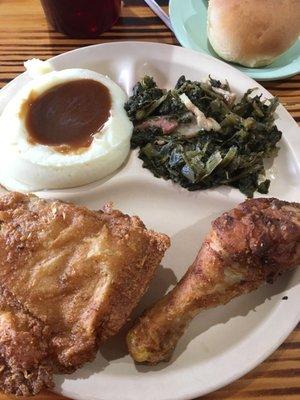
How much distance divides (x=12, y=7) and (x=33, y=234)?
241 cm

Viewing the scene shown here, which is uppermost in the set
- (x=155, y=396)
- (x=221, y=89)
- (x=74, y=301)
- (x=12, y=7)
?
(x=221, y=89)

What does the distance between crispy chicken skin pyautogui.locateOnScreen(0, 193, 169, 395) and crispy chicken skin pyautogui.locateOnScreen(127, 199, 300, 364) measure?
14cm

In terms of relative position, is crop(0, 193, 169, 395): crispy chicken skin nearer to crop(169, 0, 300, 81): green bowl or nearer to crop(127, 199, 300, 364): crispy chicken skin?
crop(127, 199, 300, 364): crispy chicken skin

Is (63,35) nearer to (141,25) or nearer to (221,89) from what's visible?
(141,25)

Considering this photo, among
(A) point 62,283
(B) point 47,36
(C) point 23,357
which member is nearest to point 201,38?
(B) point 47,36

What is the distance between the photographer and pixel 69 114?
264 centimetres

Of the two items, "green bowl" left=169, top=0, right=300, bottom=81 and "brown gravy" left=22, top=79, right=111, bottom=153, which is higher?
"green bowl" left=169, top=0, right=300, bottom=81

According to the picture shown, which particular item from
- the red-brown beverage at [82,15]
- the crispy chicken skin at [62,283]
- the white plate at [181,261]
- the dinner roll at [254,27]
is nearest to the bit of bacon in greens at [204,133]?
the white plate at [181,261]

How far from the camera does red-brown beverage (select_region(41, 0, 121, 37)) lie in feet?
10.3

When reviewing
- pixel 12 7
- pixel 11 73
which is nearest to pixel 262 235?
pixel 11 73

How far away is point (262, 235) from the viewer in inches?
78.4

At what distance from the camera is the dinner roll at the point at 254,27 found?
113 inches

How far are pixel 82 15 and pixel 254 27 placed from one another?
1.20 meters

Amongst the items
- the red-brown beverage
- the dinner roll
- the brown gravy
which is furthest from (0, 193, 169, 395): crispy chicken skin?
the red-brown beverage
